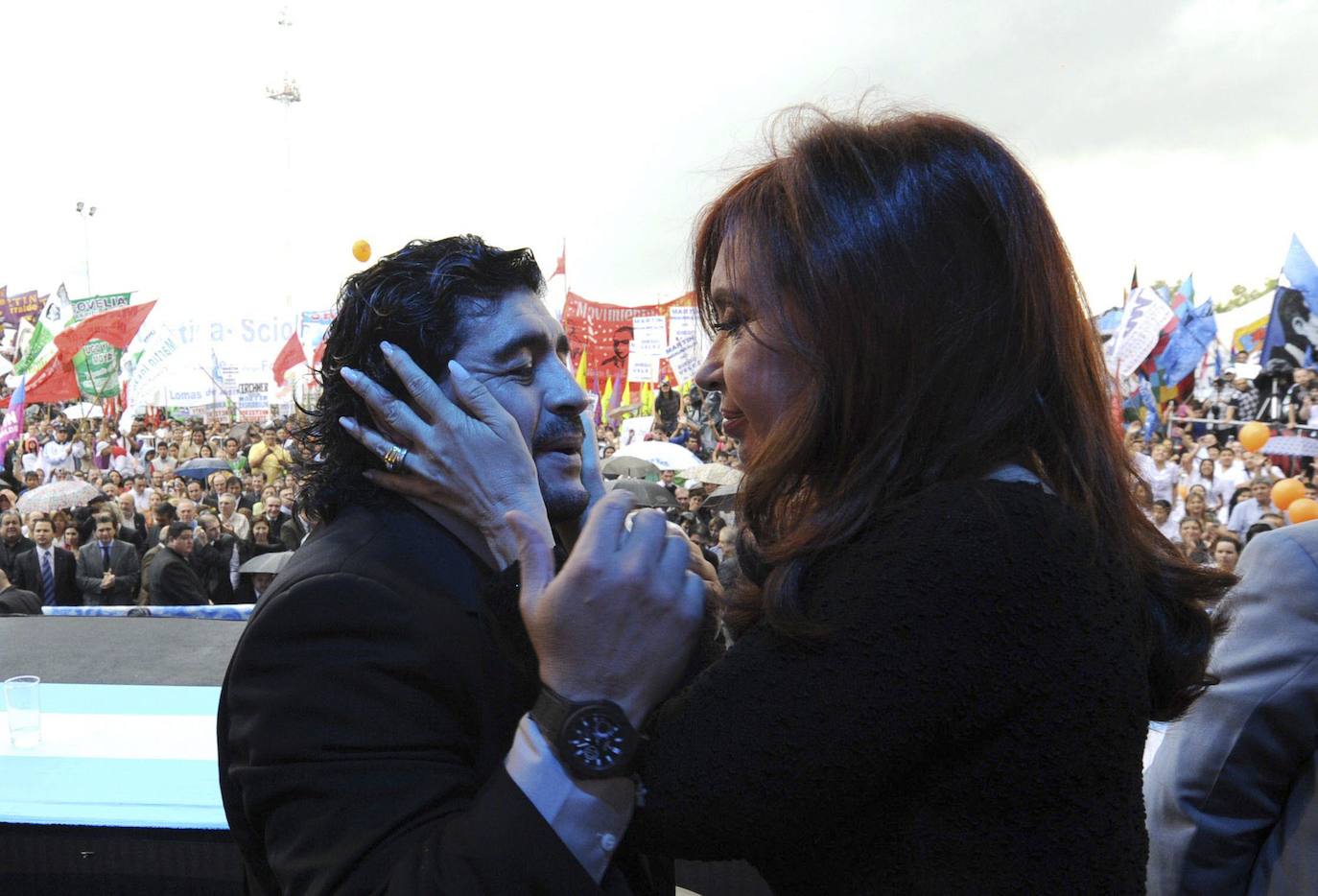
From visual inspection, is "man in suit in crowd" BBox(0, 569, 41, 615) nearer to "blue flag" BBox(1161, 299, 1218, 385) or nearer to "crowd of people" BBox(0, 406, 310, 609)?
"crowd of people" BBox(0, 406, 310, 609)

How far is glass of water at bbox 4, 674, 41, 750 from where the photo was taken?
3.21 m

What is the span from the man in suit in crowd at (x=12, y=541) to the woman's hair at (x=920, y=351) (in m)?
11.8

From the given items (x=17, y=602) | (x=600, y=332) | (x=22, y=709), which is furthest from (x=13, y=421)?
(x=22, y=709)

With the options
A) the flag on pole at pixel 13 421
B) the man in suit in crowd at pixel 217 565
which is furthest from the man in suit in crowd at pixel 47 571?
the flag on pole at pixel 13 421

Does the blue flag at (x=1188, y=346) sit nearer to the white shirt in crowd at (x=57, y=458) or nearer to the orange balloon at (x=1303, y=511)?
the orange balloon at (x=1303, y=511)

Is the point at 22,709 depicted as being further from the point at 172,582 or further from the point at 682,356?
the point at 682,356

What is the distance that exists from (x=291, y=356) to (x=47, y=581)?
10.9 meters

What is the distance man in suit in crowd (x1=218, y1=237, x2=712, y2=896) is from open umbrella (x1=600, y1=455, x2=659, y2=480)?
465 inches

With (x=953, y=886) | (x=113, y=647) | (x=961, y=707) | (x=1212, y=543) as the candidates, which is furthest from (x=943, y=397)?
(x=1212, y=543)

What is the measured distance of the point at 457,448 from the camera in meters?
1.58

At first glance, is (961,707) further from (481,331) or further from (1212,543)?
(1212,543)

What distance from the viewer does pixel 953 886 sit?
0.92m

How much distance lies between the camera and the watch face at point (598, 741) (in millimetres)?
1024

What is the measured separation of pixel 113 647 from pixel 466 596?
3.76 metres
